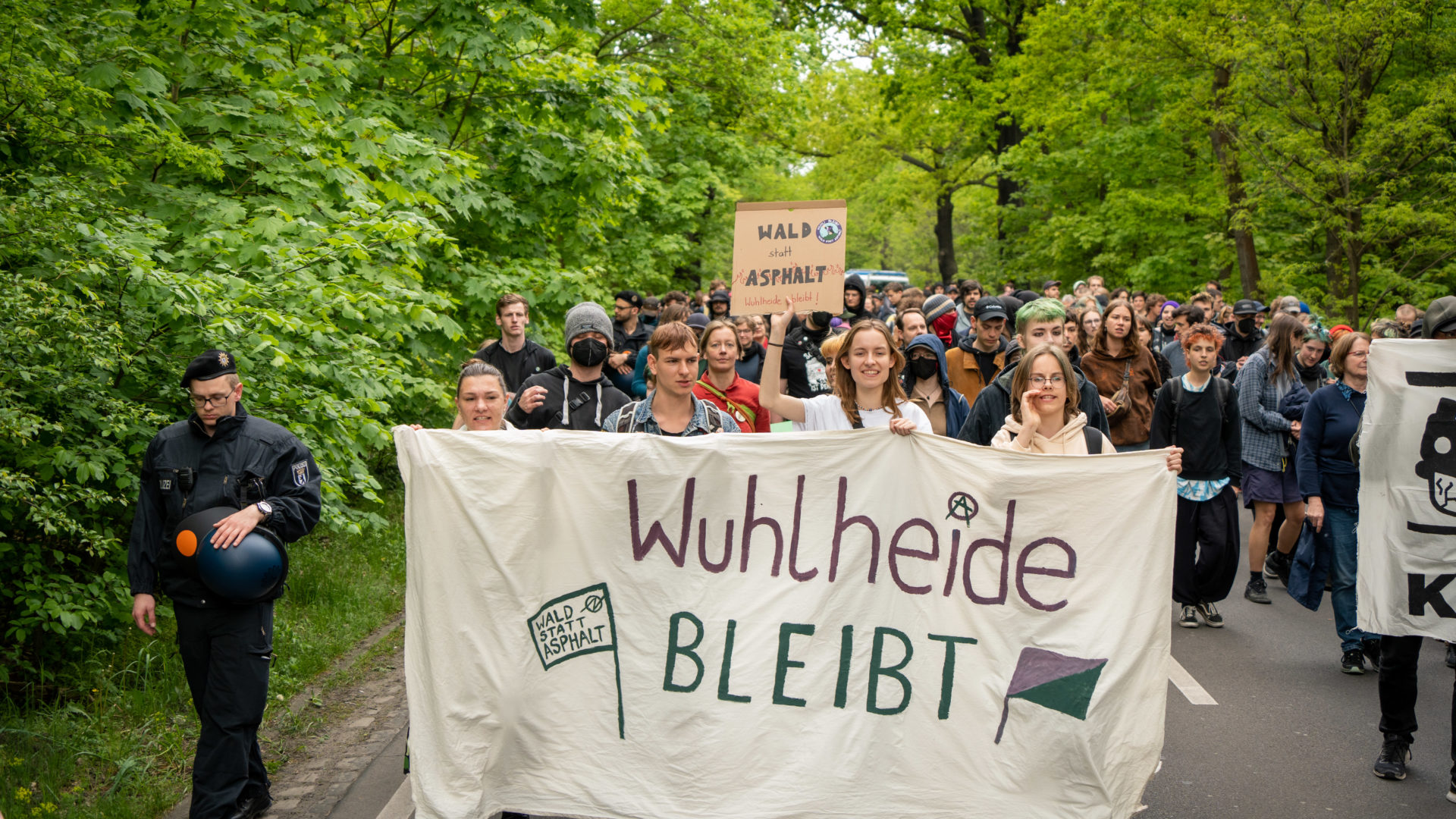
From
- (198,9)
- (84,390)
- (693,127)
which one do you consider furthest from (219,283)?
(693,127)

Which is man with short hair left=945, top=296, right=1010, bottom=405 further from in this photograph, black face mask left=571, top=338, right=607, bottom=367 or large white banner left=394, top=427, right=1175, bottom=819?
large white banner left=394, top=427, right=1175, bottom=819

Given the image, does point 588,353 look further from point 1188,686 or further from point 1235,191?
point 1235,191

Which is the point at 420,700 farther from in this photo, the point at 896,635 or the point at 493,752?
the point at 896,635

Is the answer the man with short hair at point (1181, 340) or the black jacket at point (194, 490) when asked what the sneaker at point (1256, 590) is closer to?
the man with short hair at point (1181, 340)

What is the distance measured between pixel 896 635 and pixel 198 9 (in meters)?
6.16

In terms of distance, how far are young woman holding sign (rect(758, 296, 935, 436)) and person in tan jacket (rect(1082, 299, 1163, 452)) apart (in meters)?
3.29

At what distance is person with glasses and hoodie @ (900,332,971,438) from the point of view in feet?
23.8

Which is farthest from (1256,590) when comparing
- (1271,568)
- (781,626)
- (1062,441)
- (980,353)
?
(781,626)

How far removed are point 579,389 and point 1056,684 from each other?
10.6 ft

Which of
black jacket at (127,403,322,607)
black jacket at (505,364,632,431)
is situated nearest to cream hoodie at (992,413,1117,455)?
black jacket at (505,364,632,431)

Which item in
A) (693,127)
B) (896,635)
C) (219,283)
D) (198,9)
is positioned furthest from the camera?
(693,127)

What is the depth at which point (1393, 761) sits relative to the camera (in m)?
5.33

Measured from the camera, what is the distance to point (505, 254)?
11.8 m

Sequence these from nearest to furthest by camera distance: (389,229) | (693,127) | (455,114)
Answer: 1. (389,229)
2. (455,114)
3. (693,127)
